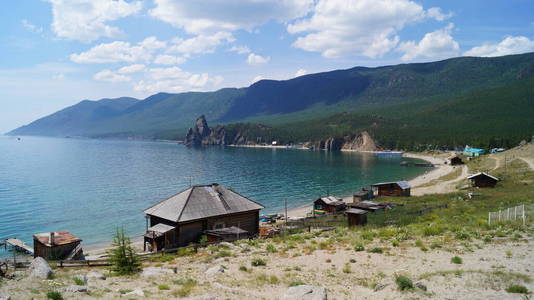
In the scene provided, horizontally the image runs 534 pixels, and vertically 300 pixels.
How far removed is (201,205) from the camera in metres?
29.0

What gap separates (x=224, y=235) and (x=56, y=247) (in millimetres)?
12516

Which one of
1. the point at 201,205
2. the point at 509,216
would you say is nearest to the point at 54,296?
the point at 201,205

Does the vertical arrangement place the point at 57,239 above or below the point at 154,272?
below

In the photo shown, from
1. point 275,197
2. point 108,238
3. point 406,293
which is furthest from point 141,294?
point 275,197

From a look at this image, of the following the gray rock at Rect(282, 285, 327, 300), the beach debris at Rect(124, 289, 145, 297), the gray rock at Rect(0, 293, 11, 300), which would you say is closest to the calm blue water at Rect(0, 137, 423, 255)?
the beach debris at Rect(124, 289, 145, 297)

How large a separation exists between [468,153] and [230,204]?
13530 cm

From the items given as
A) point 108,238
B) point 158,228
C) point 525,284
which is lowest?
point 108,238

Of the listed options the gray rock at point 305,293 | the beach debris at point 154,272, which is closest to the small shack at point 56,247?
the beach debris at point 154,272

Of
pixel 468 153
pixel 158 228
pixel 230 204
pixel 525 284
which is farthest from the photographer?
pixel 468 153

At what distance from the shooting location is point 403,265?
16.2 m

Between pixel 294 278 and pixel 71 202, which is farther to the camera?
pixel 71 202

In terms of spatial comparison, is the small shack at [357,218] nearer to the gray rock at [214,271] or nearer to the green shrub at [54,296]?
the gray rock at [214,271]

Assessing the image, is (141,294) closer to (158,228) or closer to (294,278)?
(294,278)

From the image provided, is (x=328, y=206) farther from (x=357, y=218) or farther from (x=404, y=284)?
(x=404, y=284)
